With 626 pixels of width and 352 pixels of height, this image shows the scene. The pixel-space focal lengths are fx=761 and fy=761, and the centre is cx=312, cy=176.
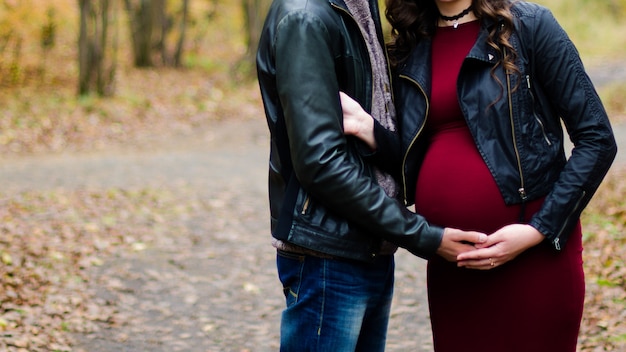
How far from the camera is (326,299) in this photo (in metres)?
2.55

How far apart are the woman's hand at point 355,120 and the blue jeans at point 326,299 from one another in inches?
17.0

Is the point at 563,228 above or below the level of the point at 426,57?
below

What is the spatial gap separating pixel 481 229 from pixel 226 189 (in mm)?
8321

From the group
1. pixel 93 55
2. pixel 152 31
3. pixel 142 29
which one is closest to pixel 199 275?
pixel 93 55

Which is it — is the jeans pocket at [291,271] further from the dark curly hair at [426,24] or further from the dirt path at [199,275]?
the dirt path at [199,275]

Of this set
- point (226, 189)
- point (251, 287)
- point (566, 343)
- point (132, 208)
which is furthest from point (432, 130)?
point (226, 189)

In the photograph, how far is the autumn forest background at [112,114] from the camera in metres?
5.96

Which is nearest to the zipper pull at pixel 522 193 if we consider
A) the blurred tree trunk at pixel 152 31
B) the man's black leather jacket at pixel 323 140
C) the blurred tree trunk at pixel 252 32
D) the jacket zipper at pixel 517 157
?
the jacket zipper at pixel 517 157

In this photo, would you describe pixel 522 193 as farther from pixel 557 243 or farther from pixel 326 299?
pixel 326 299

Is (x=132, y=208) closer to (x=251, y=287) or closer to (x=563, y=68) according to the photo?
(x=251, y=287)

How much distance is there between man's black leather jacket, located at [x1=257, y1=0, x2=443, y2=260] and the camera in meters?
2.36

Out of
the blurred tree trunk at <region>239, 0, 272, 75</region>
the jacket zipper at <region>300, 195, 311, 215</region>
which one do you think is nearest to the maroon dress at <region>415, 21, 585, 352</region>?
the jacket zipper at <region>300, 195, 311, 215</region>

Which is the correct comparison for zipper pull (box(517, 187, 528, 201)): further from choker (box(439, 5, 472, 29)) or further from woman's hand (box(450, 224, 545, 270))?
choker (box(439, 5, 472, 29))

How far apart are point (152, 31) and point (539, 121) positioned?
22.3m
